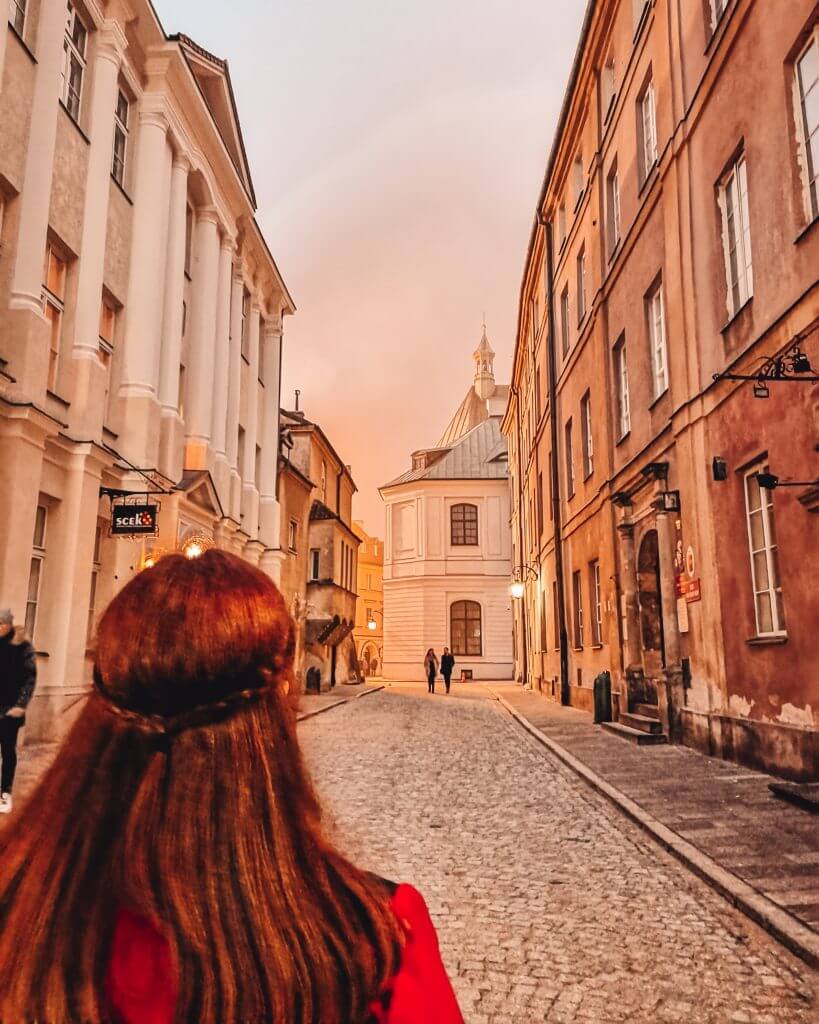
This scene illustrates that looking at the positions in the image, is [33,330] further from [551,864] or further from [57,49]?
[551,864]

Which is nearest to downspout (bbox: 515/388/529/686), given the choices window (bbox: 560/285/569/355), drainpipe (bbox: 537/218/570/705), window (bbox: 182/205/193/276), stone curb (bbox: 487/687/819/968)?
drainpipe (bbox: 537/218/570/705)

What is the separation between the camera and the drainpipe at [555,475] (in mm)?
21281

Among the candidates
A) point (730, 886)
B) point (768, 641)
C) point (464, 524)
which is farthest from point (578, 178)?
point (464, 524)

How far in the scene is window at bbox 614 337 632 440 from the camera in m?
15.8

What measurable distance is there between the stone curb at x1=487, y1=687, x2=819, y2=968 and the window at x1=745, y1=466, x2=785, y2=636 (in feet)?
8.69

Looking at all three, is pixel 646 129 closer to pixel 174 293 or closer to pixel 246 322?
pixel 174 293

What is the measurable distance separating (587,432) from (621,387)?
3312mm

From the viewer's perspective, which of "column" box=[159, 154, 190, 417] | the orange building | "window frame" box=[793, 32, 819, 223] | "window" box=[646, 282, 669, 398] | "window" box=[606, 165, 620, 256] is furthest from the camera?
"column" box=[159, 154, 190, 417]

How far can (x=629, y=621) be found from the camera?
48.2 feet

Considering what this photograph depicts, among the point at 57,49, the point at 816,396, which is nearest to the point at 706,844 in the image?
the point at 816,396

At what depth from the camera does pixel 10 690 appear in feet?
23.5

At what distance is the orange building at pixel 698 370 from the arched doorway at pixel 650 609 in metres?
0.04

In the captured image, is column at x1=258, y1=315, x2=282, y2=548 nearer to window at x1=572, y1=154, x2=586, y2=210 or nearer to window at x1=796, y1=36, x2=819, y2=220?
window at x1=572, y1=154, x2=586, y2=210

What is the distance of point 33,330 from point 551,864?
998cm
